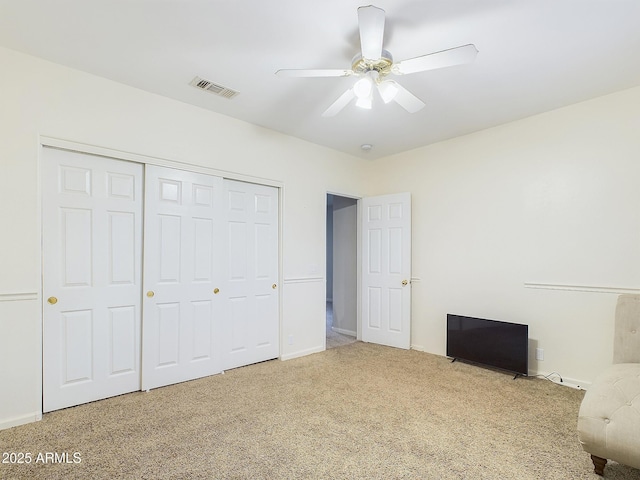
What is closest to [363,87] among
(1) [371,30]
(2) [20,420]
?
(1) [371,30]

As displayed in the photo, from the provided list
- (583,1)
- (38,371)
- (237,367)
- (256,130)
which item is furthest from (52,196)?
(583,1)

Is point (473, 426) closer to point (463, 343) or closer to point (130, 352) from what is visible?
point (463, 343)

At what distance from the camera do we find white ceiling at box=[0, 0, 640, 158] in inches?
78.7

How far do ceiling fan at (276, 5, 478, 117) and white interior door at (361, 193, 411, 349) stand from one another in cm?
215

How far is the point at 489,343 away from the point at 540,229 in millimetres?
1295

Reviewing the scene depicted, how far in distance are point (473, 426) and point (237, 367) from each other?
2.33 m

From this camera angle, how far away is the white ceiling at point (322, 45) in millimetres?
1999

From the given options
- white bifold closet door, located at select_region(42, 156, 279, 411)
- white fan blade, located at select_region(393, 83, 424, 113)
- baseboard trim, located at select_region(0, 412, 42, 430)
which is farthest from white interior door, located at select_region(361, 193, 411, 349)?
baseboard trim, located at select_region(0, 412, 42, 430)

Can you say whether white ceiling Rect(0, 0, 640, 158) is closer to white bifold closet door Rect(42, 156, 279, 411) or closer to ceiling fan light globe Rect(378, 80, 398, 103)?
ceiling fan light globe Rect(378, 80, 398, 103)

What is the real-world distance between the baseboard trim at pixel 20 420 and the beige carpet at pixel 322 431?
0.17 feet

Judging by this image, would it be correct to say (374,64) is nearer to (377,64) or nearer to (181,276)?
(377,64)

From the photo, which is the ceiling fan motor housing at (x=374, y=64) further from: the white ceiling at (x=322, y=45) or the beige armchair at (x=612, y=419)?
the beige armchair at (x=612, y=419)

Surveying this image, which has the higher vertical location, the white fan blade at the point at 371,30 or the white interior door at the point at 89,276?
the white fan blade at the point at 371,30

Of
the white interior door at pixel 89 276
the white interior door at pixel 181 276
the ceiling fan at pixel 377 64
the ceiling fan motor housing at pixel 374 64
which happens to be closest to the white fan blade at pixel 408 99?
the ceiling fan at pixel 377 64
